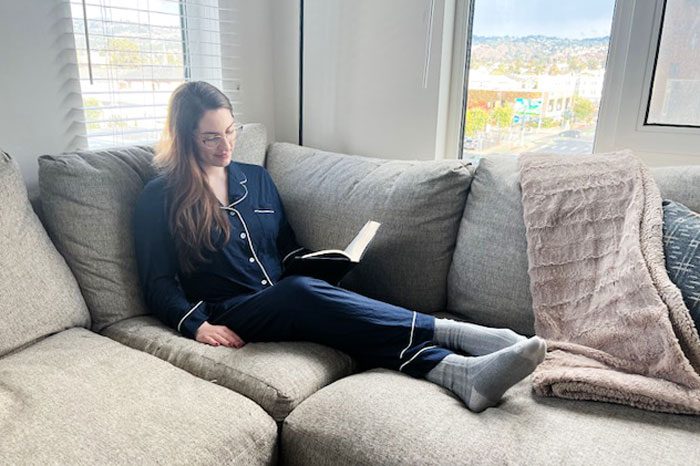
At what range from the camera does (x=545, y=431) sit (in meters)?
1.12

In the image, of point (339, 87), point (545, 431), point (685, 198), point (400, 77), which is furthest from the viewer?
point (339, 87)

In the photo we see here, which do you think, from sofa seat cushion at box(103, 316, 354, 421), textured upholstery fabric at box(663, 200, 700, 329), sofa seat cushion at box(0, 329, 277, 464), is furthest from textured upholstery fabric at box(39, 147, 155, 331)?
textured upholstery fabric at box(663, 200, 700, 329)

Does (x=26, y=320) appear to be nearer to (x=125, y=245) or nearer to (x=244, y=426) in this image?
(x=125, y=245)

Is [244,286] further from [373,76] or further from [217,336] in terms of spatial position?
[373,76]

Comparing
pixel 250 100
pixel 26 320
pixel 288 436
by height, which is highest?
pixel 250 100

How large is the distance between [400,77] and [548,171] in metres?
0.81

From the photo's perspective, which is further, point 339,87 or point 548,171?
point 339,87

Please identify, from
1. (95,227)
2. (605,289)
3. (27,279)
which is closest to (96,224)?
(95,227)

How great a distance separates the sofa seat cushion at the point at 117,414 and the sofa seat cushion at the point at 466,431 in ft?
0.41

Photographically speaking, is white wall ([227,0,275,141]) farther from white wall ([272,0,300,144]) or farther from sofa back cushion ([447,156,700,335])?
sofa back cushion ([447,156,700,335])

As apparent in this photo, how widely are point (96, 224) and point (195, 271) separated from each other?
0.31 metres

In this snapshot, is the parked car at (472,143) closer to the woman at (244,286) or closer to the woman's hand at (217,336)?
the woman at (244,286)

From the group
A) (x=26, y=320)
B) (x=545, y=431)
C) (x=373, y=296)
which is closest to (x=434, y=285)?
(x=373, y=296)

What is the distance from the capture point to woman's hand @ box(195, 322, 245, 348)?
4.82ft
